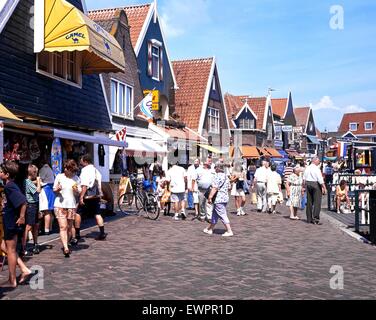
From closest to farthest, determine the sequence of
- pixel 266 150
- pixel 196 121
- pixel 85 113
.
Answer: pixel 85 113
pixel 196 121
pixel 266 150

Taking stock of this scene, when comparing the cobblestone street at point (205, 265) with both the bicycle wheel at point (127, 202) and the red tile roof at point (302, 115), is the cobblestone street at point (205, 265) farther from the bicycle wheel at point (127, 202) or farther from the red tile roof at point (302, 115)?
the red tile roof at point (302, 115)

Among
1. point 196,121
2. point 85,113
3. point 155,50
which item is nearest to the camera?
point 85,113

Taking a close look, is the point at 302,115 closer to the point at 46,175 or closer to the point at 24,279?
the point at 46,175

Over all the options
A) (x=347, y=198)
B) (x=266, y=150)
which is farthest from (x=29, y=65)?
(x=266, y=150)

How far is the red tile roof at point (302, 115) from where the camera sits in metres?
69.5

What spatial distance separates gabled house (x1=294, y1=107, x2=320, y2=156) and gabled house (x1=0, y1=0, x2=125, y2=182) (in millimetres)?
50273

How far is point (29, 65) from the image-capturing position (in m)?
12.0

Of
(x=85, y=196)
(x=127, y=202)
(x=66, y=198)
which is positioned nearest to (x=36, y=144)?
(x=85, y=196)

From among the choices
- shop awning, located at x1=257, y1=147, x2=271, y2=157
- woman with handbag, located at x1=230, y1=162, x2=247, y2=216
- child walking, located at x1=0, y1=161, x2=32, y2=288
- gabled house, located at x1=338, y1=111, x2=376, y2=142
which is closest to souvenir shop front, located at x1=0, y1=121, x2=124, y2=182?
child walking, located at x1=0, y1=161, x2=32, y2=288

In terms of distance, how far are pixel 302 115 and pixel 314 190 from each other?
59410mm

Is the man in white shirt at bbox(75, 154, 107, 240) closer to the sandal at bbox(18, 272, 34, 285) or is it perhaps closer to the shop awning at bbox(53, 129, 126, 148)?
the shop awning at bbox(53, 129, 126, 148)
